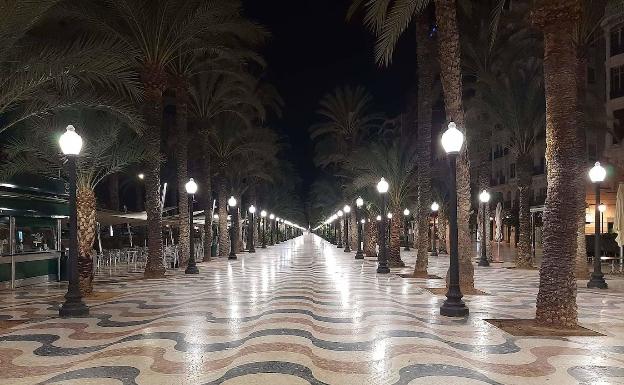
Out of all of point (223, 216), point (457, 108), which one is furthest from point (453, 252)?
point (223, 216)

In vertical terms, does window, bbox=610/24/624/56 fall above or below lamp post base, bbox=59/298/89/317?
above

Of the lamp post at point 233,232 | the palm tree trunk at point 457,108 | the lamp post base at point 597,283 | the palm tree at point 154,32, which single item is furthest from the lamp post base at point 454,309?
the lamp post at point 233,232

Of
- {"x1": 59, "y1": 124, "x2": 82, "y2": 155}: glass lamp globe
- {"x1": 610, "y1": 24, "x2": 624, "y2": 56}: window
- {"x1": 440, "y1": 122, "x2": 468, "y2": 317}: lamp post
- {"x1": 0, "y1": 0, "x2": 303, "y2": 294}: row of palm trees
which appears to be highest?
{"x1": 610, "y1": 24, "x2": 624, "y2": 56}: window

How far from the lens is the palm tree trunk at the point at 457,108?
46.7ft

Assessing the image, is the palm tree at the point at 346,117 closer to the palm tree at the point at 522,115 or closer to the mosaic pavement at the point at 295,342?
the palm tree at the point at 522,115

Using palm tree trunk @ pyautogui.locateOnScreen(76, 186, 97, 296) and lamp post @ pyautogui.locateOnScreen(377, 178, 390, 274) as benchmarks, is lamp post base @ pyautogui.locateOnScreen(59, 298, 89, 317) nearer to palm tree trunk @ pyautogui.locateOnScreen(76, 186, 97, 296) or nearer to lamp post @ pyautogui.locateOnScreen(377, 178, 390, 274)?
palm tree trunk @ pyautogui.locateOnScreen(76, 186, 97, 296)

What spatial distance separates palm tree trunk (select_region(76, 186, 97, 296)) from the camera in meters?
13.9

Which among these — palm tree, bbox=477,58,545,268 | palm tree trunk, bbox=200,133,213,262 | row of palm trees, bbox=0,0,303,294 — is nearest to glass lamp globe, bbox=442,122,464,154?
row of palm trees, bbox=0,0,303,294

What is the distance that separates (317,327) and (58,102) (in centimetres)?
714

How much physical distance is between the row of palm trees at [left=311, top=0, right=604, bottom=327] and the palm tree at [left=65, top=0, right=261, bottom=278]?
5161mm

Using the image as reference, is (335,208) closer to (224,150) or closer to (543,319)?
(224,150)

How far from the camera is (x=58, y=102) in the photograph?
11.3 meters

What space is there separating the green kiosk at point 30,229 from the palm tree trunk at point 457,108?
1296cm

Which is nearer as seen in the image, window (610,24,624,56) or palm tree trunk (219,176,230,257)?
window (610,24,624,56)
